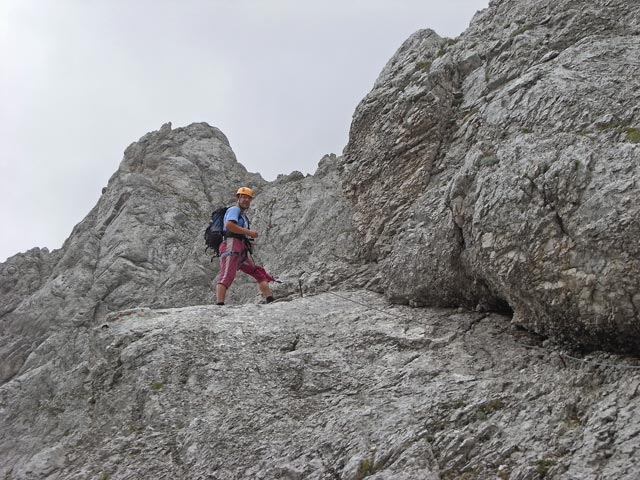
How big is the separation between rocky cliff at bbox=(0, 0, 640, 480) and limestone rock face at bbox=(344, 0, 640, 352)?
0.13ft

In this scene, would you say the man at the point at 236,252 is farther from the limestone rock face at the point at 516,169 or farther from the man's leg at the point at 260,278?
the limestone rock face at the point at 516,169

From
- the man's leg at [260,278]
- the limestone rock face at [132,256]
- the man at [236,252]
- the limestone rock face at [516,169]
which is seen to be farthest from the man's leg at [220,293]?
the limestone rock face at [516,169]

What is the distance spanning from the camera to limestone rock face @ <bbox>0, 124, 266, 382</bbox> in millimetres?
20094

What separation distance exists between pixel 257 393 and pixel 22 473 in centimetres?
440

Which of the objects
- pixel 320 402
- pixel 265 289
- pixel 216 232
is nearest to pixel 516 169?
pixel 320 402

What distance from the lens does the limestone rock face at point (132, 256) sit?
2009 centimetres

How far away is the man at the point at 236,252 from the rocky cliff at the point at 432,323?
0.78m

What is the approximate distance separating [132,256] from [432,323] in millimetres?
12790

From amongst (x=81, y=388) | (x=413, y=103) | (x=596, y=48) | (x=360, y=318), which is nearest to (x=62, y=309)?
(x=81, y=388)

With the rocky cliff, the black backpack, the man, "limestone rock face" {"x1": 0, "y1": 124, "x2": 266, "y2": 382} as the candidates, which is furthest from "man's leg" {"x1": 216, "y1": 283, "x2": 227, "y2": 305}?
"limestone rock face" {"x1": 0, "y1": 124, "x2": 266, "y2": 382}

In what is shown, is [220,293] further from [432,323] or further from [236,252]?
[432,323]

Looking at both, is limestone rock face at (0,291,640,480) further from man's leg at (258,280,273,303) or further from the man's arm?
the man's arm

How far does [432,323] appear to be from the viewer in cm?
1240

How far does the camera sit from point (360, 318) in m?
13.2
